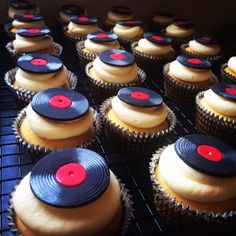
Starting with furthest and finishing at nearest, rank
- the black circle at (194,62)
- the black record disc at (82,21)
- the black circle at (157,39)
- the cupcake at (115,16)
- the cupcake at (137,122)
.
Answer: the cupcake at (115,16), the black record disc at (82,21), the black circle at (157,39), the black circle at (194,62), the cupcake at (137,122)

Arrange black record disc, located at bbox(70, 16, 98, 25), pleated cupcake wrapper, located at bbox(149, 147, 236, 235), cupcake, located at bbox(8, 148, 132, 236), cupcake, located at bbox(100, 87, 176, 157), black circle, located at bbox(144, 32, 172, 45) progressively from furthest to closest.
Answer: black record disc, located at bbox(70, 16, 98, 25), black circle, located at bbox(144, 32, 172, 45), cupcake, located at bbox(100, 87, 176, 157), pleated cupcake wrapper, located at bbox(149, 147, 236, 235), cupcake, located at bbox(8, 148, 132, 236)

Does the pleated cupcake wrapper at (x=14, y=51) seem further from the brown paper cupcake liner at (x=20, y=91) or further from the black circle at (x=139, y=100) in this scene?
the black circle at (x=139, y=100)

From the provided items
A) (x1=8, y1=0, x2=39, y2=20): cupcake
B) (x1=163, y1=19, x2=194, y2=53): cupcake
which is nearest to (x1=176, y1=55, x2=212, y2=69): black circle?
(x1=163, y1=19, x2=194, y2=53): cupcake

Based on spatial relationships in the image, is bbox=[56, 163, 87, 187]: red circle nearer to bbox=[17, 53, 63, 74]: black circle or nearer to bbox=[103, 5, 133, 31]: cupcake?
bbox=[17, 53, 63, 74]: black circle

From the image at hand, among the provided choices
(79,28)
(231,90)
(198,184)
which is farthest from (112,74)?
(198,184)

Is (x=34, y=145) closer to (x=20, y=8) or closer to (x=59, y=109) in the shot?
(x=59, y=109)

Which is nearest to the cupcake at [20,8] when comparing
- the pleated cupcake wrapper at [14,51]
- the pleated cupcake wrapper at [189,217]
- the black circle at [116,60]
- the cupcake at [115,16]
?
the pleated cupcake wrapper at [14,51]
